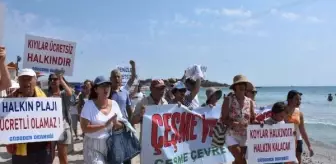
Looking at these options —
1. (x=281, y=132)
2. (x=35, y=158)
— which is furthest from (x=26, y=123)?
(x=281, y=132)

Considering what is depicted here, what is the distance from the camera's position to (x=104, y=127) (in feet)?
17.3

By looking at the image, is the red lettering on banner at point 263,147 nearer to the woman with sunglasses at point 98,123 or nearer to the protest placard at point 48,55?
the woman with sunglasses at point 98,123

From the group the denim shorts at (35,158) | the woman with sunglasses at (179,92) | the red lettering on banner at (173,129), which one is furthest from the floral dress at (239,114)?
the denim shorts at (35,158)

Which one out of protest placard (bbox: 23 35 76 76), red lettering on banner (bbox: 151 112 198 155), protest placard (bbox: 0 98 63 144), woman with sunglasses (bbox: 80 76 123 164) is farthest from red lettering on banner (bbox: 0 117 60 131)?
protest placard (bbox: 23 35 76 76)

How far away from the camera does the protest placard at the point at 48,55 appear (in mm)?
7734

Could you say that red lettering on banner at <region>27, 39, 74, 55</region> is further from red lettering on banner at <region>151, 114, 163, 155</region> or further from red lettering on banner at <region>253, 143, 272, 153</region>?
red lettering on banner at <region>253, 143, 272, 153</region>

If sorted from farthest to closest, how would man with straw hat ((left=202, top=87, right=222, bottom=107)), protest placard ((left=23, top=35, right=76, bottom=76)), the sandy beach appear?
1. the sandy beach
2. protest placard ((left=23, top=35, right=76, bottom=76))
3. man with straw hat ((left=202, top=87, right=222, bottom=107))

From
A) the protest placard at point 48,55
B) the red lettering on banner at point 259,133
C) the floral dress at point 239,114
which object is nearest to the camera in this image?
the floral dress at point 239,114

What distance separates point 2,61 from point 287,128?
449 centimetres

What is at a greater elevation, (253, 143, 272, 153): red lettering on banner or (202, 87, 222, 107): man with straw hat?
(202, 87, 222, 107): man with straw hat

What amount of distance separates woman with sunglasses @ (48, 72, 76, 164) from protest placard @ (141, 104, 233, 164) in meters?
1.28

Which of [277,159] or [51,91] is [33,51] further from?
[277,159]

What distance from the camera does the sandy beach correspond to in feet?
31.8

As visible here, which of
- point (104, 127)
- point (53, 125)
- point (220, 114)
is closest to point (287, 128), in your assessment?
point (220, 114)
